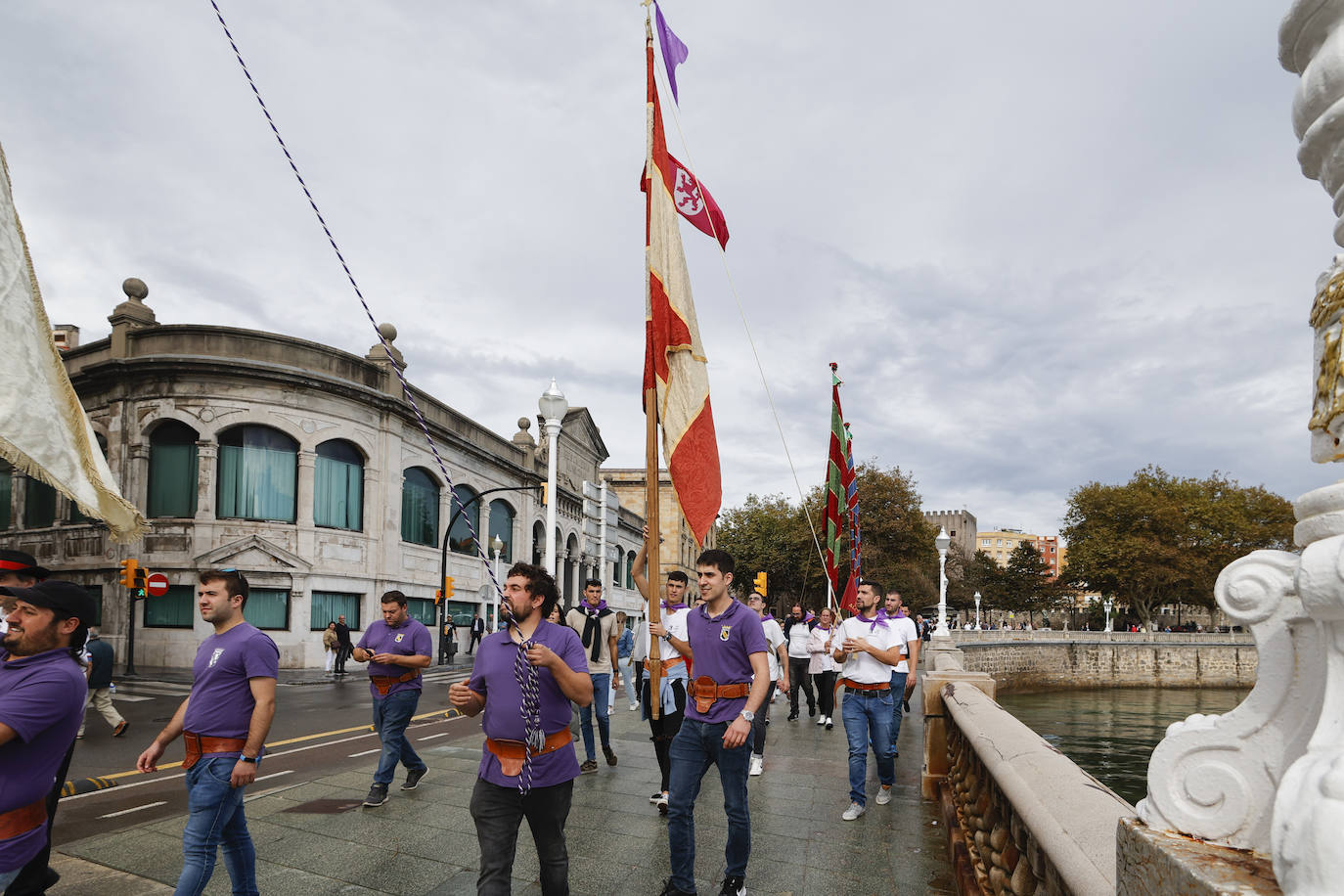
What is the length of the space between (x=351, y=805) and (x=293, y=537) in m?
20.4

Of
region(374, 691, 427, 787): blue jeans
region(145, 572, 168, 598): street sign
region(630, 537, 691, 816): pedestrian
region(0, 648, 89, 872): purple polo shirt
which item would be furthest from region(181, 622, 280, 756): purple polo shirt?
region(145, 572, 168, 598): street sign

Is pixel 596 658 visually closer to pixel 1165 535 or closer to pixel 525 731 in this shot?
pixel 525 731

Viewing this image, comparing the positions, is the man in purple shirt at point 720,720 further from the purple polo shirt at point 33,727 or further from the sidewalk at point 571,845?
the purple polo shirt at point 33,727

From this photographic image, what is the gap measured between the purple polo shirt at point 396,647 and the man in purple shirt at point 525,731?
10.7 ft

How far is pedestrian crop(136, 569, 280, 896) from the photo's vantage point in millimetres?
3920

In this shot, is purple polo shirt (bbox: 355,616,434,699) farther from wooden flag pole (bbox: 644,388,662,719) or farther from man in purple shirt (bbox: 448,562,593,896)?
man in purple shirt (bbox: 448,562,593,896)

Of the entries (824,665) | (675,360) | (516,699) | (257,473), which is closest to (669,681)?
A: (675,360)

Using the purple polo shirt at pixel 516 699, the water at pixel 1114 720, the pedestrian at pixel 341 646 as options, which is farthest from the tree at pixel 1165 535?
the purple polo shirt at pixel 516 699

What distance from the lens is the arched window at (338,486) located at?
26125 mm

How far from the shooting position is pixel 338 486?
26703 millimetres

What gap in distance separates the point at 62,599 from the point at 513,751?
2012 millimetres

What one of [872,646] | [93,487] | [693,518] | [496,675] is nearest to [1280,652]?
[496,675]

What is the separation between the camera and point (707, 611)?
5297 millimetres

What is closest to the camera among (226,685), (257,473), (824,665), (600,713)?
(226,685)
